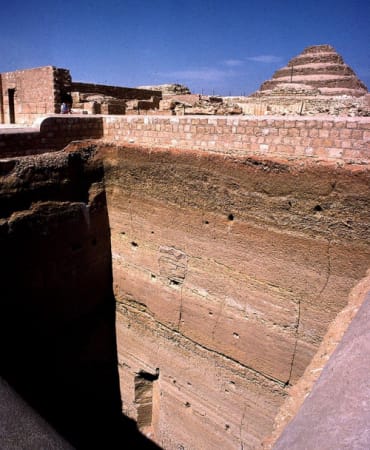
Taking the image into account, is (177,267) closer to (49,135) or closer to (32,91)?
(49,135)

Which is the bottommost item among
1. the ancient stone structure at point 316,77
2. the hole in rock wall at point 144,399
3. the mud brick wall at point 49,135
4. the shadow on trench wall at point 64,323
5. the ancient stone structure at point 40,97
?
the hole in rock wall at point 144,399

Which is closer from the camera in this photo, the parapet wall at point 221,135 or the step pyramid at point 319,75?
the parapet wall at point 221,135

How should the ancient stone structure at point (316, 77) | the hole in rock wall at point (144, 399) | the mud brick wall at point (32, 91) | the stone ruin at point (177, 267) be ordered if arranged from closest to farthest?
the stone ruin at point (177, 267) < the hole in rock wall at point (144, 399) < the mud brick wall at point (32, 91) < the ancient stone structure at point (316, 77)

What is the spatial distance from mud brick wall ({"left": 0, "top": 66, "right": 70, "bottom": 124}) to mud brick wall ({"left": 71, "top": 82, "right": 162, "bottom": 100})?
1314mm

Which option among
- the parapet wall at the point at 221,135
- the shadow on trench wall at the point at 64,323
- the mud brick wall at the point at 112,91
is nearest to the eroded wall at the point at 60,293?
the shadow on trench wall at the point at 64,323

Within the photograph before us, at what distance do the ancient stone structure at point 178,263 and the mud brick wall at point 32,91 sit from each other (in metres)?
3.52

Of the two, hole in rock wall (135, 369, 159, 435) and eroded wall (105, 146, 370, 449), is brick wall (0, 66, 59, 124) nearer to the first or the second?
eroded wall (105, 146, 370, 449)

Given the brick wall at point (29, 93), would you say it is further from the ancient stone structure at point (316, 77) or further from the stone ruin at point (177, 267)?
the ancient stone structure at point (316, 77)

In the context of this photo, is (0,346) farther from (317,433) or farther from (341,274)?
(317,433)

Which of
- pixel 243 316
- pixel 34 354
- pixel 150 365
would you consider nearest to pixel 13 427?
pixel 243 316

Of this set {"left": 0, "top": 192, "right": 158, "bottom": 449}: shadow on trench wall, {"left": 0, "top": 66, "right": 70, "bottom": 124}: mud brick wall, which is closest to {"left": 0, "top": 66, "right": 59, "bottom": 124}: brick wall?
{"left": 0, "top": 66, "right": 70, "bottom": 124}: mud brick wall

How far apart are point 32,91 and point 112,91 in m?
3.43

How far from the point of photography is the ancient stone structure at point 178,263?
4215 millimetres

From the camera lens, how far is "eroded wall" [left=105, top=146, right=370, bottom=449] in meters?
4.19
